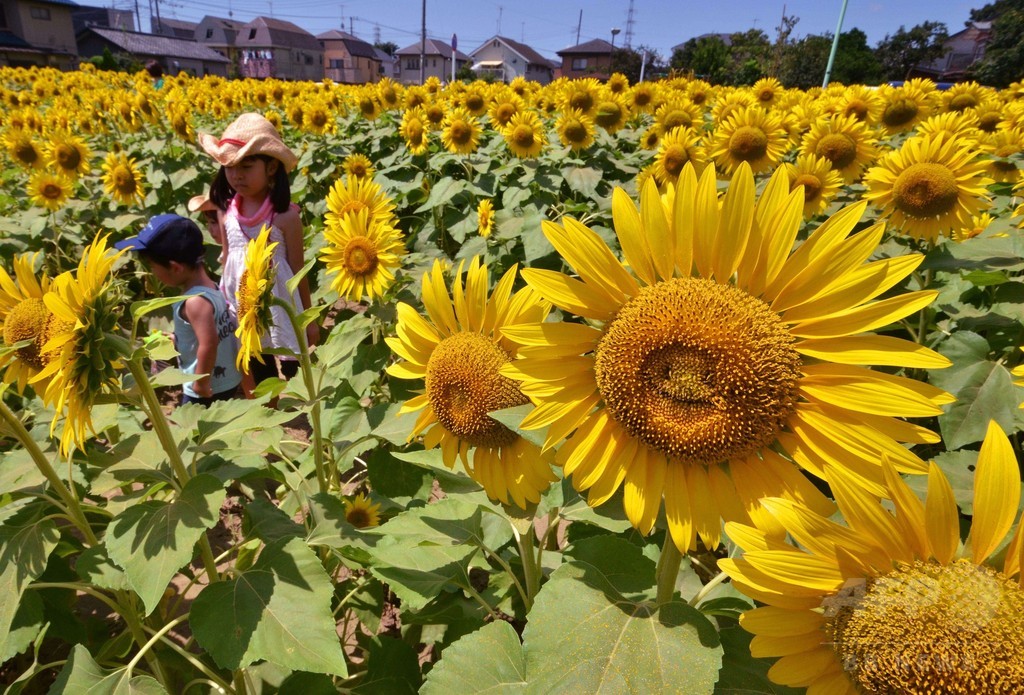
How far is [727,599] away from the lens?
1206 millimetres

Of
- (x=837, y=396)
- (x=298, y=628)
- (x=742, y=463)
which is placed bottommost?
(x=298, y=628)

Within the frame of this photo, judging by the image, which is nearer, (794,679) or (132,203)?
(794,679)

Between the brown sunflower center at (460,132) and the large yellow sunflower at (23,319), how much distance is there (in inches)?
170

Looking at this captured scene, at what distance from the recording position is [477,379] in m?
1.26

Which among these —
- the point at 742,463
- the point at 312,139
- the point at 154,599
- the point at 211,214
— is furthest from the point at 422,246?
the point at 312,139

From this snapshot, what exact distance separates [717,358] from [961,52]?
64.8 meters

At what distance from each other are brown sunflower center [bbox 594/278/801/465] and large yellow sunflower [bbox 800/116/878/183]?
12.3 ft

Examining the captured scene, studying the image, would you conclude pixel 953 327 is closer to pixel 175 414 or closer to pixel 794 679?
pixel 794 679

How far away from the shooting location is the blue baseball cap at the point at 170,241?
3248 mm

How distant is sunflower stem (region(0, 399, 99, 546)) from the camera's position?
5.08ft

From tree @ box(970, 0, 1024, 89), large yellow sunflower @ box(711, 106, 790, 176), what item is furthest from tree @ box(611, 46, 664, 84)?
large yellow sunflower @ box(711, 106, 790, 176)

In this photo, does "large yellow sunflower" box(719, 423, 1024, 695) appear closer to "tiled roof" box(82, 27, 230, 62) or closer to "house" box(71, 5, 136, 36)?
"tiled roof" box(82, 27, 230, 62)

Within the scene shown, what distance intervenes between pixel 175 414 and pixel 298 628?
1103mm

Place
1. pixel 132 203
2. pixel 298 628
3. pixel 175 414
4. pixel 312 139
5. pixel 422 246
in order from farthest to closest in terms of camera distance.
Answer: pixel 312 139, pixel 132 203, pixel 422 246, pixel 175 414, pixel 298 628
